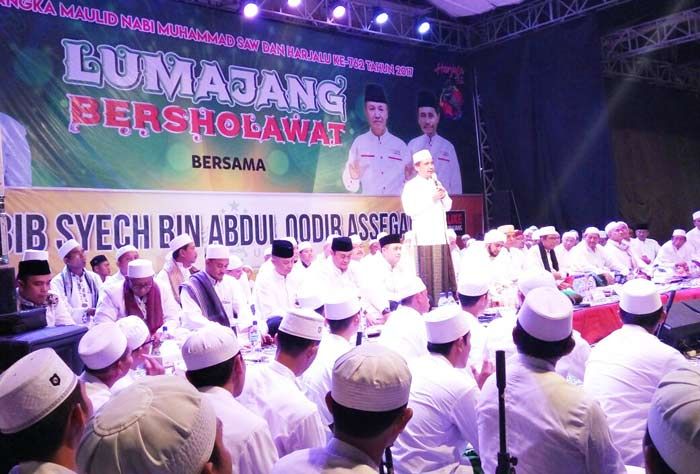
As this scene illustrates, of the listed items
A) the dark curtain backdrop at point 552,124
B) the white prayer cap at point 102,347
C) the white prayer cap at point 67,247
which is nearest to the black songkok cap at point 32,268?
the white prayer cap at point 102,347

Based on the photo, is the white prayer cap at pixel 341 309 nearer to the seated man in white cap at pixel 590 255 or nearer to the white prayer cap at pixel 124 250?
the white prayer cap at pixel 124 250

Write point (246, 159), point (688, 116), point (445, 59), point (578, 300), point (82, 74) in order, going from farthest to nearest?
point (688, 116), point (445, 59), point (246, 159), point (82, 74), point (578, 300)

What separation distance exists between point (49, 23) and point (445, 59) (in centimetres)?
619

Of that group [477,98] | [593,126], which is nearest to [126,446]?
[593,126]

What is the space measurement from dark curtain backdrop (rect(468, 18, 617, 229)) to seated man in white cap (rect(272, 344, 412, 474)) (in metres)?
9.10

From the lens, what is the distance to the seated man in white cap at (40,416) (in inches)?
57.4

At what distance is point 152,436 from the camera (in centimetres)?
104

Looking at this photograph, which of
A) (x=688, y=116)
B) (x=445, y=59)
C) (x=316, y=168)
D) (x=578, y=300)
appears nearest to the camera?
(x=578, y=300)

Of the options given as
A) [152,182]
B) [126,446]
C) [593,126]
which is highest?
[593,126]

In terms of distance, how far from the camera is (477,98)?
35.9 ft

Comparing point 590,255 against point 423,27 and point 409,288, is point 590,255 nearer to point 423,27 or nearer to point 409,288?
point 423,27

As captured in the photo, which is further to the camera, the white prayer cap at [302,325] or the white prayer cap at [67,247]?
the white prayer cap at [67,247]

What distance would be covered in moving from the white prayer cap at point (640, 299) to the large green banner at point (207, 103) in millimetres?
5769

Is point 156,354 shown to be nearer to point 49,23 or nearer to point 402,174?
point 49,23
